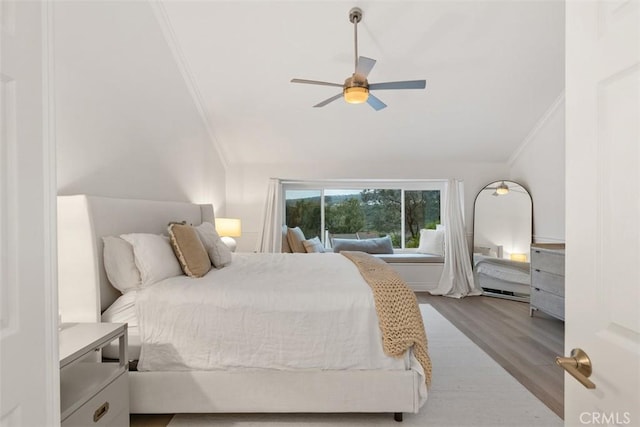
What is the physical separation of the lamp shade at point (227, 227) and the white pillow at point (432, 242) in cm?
310

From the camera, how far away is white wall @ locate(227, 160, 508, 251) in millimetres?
5207

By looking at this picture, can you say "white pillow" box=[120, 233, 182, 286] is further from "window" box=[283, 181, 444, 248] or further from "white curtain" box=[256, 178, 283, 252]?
"window" box=[283, 181, 444, 248]

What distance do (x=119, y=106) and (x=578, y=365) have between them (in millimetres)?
3070

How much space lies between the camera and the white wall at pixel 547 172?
411cm

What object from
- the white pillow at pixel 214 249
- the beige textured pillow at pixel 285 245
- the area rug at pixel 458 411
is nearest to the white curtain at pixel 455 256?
the beige textured pillow at pixel 285 245

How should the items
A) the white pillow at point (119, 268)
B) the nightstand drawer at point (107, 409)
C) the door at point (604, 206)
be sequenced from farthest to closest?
the white pillow at point (119, 268), the nightstand drawer at point (107, 409), the door at point (604, 206)

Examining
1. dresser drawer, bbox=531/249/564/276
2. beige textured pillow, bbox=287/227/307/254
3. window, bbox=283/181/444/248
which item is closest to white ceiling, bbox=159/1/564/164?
window, bbox=283/181/444/248

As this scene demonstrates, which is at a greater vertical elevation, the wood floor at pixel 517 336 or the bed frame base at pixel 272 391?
the bed frame base at pixel 272 391

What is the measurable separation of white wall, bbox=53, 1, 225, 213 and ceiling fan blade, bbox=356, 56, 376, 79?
72.8 inches

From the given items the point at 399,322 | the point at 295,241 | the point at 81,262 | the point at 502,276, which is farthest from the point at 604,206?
the point at 502,276

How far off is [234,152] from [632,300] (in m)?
4.82

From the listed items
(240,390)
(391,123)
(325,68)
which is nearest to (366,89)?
(325,68)

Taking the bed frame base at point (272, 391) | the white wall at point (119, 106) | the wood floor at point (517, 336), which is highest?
the white wall at point (119, 106)

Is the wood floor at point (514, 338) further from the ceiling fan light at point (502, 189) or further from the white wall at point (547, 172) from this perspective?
the ceiling fan light at point (502, 189)
